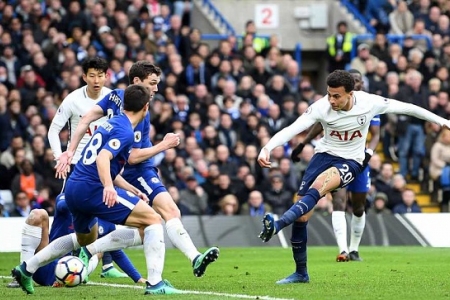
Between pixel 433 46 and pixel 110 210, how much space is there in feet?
65.1

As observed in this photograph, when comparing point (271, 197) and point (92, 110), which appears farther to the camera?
point (271, 197)

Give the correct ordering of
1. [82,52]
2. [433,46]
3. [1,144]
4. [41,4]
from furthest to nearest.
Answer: [433,46], [41,4], [82,52], [1,144]

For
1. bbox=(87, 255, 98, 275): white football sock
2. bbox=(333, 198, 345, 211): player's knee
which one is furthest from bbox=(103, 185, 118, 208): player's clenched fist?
bbox=(333, 198, 345, 211): player's knee

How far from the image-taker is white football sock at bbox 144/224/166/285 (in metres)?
10.8

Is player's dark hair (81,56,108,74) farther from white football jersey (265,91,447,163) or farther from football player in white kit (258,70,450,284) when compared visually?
white football jersey (265,91,447,163)

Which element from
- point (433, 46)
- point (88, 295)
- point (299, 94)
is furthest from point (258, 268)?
point (433, 46)

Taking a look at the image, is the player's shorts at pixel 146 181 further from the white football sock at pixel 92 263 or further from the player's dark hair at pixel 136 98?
the player's dark hair at pixel 136 98

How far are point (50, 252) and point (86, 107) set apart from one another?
267 cm

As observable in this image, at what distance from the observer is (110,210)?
10.8 metres

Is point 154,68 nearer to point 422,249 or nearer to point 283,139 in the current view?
point 283,139

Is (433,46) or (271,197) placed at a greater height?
(433,46)

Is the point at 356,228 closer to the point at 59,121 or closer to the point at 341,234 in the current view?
the point at 341,234

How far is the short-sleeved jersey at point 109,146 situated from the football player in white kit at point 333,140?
5.35 feet

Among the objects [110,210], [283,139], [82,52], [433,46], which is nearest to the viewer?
[110,210]
